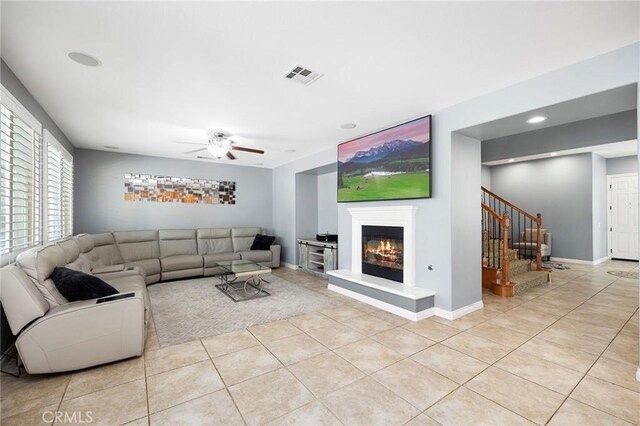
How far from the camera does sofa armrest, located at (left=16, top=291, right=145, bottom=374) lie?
2.21m

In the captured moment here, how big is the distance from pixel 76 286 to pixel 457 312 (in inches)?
165

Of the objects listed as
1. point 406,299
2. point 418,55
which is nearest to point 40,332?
point 406,299

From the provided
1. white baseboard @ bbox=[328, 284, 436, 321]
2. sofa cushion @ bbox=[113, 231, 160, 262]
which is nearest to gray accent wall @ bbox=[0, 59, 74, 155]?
sofa cushion @ bbox=[113, 231, 160, 262]

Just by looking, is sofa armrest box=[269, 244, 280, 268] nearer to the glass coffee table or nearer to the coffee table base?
the coffee table base

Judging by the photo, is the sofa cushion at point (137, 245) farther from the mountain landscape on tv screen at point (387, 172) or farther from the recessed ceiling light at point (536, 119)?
the recessed ceiling light at point (536, 119)

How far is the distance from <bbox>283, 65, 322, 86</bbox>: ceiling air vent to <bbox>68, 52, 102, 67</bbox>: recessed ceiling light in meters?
1.66

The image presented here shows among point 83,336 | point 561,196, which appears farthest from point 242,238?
point 561,196

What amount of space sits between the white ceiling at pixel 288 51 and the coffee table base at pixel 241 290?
9.13ft

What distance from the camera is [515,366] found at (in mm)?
2428

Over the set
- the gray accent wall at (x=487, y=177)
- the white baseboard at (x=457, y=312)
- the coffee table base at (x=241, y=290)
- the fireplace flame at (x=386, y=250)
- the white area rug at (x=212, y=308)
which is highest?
the gray accent wall at (x=487, y=177)

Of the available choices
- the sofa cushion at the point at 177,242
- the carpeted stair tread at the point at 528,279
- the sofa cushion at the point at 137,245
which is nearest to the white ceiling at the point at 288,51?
the sofa cushion at the point at 137,245

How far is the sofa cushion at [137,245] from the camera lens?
18.1 ft

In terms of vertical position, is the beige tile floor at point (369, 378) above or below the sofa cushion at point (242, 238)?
below

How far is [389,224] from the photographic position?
434 centimetres
